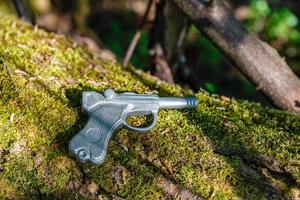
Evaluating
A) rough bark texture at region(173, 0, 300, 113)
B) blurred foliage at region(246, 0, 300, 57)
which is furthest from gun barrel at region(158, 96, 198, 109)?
blurred foliage at region(246, 0, 300, 57)

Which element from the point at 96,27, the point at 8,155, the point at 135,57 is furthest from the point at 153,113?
the point at 96,27

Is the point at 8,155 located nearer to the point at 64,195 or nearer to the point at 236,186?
the point at 64,195

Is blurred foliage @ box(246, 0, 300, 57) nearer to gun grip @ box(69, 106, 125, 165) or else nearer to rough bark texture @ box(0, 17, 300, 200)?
rough bark texture @ box(0, 17, 300, 200)

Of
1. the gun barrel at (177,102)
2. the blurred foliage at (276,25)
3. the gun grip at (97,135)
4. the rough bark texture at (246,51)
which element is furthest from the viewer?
the blurred foliage at (276,25)

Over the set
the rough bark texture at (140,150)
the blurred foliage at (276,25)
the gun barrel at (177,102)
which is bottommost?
the blurred foliage at (276,25)

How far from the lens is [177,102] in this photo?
2.91 m

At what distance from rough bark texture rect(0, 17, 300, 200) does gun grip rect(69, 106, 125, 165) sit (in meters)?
0.10

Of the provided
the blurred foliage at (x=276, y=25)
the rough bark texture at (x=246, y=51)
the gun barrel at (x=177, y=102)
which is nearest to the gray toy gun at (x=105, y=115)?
the gun barrel at (x=177, y=102)

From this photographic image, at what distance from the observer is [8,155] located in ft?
8.63

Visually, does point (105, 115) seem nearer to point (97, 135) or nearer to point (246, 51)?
point (97, 135)

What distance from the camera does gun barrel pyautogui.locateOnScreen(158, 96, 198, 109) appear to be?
2.87m

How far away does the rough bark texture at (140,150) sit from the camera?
2576 millimetres

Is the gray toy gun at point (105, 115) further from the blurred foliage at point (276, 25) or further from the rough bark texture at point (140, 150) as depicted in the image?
the blurred foliage at point (276, 25)

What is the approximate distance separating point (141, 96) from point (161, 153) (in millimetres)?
342
